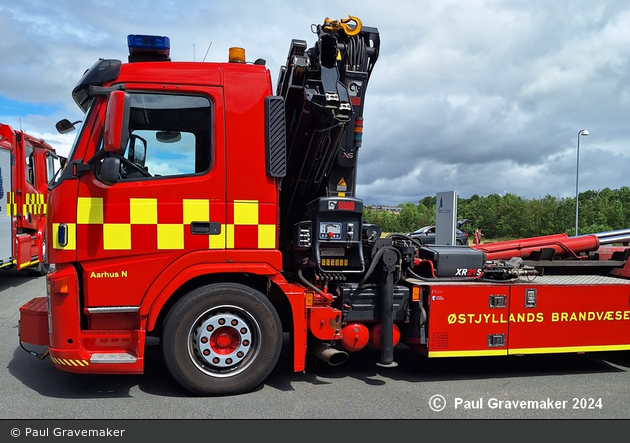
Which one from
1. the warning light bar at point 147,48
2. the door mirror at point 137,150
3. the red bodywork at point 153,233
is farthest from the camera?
the warning light bar at point 147,48

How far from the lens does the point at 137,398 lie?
4465 millimetres

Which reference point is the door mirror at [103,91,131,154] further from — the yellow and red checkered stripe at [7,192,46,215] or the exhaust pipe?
the yellow and red checkered stripe at [7,192,46,215]

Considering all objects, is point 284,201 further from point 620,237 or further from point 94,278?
point 620,237

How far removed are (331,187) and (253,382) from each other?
6.76ft

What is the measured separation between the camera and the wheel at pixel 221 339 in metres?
4.39

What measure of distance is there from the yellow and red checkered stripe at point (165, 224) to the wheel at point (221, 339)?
425 millimetres

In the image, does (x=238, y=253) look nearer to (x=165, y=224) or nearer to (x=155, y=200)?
(x=165, y=224)

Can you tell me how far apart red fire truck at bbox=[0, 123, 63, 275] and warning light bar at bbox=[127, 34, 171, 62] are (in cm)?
569

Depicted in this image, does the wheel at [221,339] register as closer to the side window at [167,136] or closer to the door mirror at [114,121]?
the side window at [167,136]

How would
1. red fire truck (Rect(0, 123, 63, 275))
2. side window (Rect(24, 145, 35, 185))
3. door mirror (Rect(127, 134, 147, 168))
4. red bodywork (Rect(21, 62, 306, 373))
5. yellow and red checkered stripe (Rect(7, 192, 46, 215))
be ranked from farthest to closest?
side window (Rect(24, 145, 35, 185))
yellow and red checkered stripe (Rect(7, 192, 46, 215))
red fire truck (Rect(0, 123, 63, 275))
door mirror (Rect(127, 134, 147, 168))
red bodywork (Rect(21, 62, 306, 373))

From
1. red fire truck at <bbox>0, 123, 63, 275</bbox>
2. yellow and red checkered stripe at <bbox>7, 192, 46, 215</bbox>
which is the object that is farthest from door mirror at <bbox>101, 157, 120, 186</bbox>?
yellow and red checkered stripe at <bbox>7, 192, 46, 215</bbox>

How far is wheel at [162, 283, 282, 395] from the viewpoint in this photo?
4387 millimetres

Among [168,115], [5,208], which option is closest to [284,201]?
[168,115]

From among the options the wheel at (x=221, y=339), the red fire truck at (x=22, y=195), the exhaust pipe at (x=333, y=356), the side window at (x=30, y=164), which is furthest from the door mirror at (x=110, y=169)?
the side window at (x=30, y=164)
